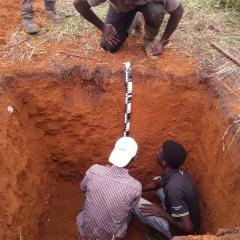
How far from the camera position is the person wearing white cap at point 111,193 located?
384cm

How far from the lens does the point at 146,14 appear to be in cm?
455

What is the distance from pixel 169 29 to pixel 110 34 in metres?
0.63

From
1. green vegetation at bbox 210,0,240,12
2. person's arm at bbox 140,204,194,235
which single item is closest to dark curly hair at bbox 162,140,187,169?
person's arm at bbox 140,204,194,235

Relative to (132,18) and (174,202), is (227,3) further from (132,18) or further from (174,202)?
(174,202)

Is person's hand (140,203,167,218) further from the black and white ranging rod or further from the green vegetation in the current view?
the green vegetation

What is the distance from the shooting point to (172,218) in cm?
426

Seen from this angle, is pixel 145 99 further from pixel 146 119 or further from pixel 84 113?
pixel 84 113

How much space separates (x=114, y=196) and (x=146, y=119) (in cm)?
122

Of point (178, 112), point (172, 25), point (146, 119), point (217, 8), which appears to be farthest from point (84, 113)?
point (217, 8)

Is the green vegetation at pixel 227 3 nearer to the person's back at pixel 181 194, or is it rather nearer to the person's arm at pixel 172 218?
the person's back at pixel 181 194

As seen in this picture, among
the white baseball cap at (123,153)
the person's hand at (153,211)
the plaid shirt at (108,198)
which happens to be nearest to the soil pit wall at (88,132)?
the person's hand at (153,211)

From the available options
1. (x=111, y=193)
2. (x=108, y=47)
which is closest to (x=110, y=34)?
(x=108, y=47)

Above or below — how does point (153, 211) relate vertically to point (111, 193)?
below

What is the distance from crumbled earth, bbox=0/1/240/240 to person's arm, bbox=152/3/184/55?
13cm
